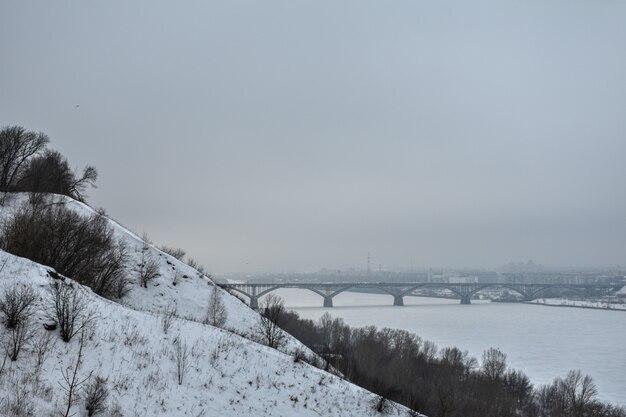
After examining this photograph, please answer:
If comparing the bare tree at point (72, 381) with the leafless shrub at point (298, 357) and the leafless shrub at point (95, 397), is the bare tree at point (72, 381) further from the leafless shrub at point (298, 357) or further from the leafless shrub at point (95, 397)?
the leafless shrub at point (298, 357)

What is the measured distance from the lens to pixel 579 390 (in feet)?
130

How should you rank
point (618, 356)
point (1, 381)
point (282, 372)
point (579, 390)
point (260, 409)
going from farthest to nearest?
point (618, 356), point (579, 390), point (282, 372), point (260, 409), point (1, 381)

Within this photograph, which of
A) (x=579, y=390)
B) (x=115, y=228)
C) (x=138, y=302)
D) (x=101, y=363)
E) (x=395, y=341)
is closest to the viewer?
(x=101, y=363)

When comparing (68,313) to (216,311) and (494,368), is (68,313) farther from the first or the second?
(494,368)

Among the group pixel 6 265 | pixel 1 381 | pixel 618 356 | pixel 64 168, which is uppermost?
pixel 64 168

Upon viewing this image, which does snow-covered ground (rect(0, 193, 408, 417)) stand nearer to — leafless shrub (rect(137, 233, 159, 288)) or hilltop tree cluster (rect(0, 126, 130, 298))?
hilltop tree cluster (rect(0, 126, 130, 298))

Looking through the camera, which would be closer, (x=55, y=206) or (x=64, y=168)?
(x=55, y=206)

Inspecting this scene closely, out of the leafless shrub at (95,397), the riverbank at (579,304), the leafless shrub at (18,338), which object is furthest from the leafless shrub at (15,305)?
the riverbank at (579,304)

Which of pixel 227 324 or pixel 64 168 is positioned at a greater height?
pixel 64 168

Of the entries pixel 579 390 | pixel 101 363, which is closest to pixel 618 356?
pixel 579 390

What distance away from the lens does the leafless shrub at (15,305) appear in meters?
11.6

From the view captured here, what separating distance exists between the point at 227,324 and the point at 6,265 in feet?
58.6

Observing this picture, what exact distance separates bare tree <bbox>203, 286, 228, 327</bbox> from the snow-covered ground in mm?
11895

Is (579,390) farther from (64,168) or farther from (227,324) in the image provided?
(64,168)
